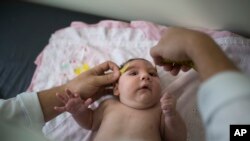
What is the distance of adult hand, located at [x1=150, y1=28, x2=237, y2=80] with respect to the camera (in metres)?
0.53

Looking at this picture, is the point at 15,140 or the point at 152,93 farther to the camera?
the point at 152,93

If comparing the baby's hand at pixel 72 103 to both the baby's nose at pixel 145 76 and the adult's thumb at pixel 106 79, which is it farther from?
the baby's nose at pixel 145 76

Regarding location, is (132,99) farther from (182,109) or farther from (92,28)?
(92,28)

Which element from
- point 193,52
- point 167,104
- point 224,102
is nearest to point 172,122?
point 167,104

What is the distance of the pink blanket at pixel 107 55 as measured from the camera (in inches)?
45.3

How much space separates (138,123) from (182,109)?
18cm

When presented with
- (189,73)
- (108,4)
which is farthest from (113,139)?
(108,4)

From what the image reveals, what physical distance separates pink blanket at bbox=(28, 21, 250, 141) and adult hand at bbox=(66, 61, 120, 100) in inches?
6.1

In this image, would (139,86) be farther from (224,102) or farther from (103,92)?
(224,102)

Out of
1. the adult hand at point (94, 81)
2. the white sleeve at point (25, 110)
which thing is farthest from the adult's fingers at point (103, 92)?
the white sleeve at point (25, 110)

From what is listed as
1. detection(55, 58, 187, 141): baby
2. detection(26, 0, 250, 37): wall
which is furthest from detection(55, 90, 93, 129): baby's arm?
detection(26, 0, 250, 37): wall

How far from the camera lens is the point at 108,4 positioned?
5.24 feet

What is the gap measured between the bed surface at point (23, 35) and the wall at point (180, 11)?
58 millimetres

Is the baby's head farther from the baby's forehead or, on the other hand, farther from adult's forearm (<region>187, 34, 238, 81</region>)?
adult's forearm (<region>187, 34, 238, 81</region>)
